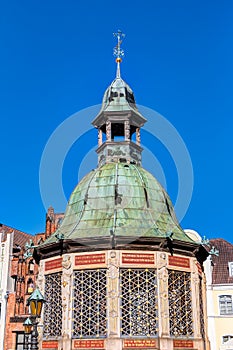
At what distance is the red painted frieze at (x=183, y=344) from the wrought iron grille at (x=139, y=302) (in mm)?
982

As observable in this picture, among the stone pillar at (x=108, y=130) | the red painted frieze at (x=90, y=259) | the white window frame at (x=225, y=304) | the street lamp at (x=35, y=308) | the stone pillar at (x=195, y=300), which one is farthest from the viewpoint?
the white window frame at (x=225, y=304)

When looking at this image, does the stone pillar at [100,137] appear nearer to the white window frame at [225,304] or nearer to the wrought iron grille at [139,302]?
the wrought iron grille at [139,302]

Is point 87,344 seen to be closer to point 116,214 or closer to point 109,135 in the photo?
point 116,214

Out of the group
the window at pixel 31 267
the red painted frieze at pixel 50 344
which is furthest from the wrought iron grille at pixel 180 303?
the window at pixel 31 267

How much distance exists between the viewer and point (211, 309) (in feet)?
102

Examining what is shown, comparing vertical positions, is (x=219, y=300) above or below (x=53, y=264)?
below

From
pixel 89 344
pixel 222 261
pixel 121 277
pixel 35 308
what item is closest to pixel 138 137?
pixel 121 277

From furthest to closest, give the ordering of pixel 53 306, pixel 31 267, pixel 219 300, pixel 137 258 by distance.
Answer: pixel 31 267, pixel 219 300, pixel 53 306, pixel 137 258

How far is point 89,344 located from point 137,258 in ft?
13.7

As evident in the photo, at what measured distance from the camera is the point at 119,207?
22734mm

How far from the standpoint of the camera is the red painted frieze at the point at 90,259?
2045 cm

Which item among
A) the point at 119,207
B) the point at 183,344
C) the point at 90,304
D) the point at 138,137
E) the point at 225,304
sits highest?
the point at 138,137

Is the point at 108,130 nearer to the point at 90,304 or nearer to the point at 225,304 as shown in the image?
the point at 90,304

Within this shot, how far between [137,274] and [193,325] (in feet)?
11.8
